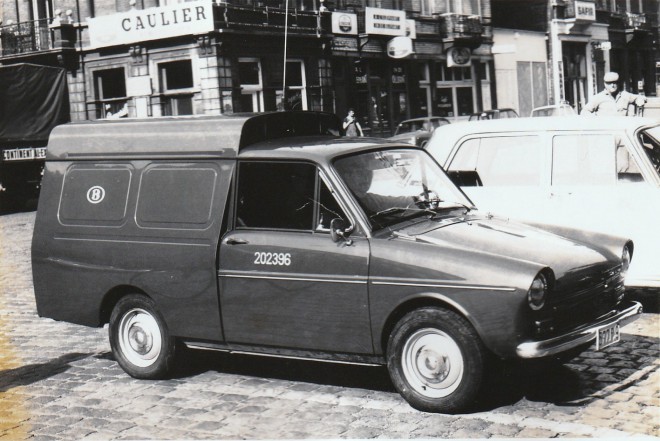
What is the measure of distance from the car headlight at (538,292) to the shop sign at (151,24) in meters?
22.5

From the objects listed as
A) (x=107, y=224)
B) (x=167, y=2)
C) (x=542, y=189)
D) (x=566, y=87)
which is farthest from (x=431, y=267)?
(x=566, y=87)

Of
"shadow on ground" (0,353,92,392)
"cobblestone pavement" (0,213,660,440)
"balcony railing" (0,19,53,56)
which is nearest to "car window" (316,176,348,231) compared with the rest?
"cobblestone pavement" (0,213,660,440)

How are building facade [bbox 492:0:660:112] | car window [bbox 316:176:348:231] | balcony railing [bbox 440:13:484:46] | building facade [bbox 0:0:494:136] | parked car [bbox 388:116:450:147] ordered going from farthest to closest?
building facade [bbox 492:0:660:112] → balcony railing [bbox 440:13:484:46] → building facade [bbox 0:0:494:136] → parked car [bbox 388:116:450:147] → car window [bbox 316:176:348:231]

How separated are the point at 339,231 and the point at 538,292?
1.32 meters

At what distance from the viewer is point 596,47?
158ft

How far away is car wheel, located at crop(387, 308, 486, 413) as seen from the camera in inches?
202

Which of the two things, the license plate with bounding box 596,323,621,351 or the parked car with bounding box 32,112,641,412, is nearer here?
the parked car with bounding box 32,112,641,412

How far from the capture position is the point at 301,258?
571 cm

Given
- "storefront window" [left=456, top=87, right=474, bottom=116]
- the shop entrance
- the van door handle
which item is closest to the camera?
the van door handle

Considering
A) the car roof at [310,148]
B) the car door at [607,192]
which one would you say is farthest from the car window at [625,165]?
the car roof at [310,148]

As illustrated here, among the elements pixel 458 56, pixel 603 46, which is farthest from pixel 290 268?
pixel 603 46

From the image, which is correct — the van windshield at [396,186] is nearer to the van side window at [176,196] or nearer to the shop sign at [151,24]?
the van side window at [176,196]

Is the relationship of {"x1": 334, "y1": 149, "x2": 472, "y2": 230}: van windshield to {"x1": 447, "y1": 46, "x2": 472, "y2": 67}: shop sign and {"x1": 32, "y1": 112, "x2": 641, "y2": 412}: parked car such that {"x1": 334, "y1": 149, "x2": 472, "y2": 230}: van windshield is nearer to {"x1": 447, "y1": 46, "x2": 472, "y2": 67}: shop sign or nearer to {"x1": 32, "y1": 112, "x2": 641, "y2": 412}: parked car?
{"x1": 32, "y1": 112, "x2": 641, "y2": 412}: parked car

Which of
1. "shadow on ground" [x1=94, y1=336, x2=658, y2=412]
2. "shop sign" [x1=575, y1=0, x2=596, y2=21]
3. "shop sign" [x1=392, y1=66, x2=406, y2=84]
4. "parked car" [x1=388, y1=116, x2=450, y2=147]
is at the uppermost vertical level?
"shop sign" [x1=575, y1=0, x2=596, y2=21]
